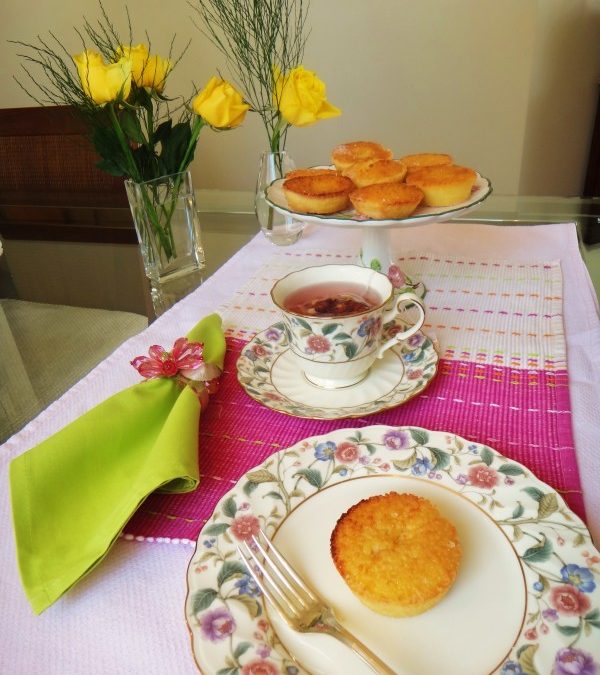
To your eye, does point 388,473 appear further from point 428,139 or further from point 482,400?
point 428,139

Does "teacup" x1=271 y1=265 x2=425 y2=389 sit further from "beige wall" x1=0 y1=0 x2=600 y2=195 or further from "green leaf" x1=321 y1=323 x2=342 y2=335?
"beige wall" x1=0 y1=0 x2=600 y2=195

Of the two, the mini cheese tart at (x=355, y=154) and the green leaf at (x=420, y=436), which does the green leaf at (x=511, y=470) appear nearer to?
the green leaf at (x=420, y=436)

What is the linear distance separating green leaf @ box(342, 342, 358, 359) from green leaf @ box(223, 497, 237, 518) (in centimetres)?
22

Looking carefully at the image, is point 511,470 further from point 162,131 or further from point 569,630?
point 162,131

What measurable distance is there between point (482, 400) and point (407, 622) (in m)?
0.30

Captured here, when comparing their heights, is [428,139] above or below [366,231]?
below

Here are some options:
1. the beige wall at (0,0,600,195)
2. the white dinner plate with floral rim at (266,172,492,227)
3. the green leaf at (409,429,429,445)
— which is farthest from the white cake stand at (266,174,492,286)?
the beige wall at (0,0,600,195)

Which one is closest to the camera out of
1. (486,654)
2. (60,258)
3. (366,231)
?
(486,654)

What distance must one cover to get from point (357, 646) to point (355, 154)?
0.74 meters

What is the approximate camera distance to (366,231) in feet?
2.90

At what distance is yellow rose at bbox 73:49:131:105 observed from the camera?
79 cm

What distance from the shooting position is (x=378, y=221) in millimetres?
740

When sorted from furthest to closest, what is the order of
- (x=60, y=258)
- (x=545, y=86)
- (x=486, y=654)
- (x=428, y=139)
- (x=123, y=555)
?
(x=428, y=139) < (x=545, y=86) < (x=60, y=258) < (x=123, y=555) < (x=486, y=654)

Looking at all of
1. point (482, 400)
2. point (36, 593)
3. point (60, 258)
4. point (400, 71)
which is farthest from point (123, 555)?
point (400, 71)
